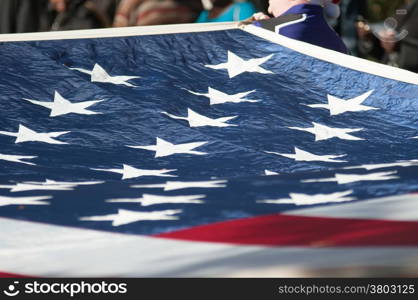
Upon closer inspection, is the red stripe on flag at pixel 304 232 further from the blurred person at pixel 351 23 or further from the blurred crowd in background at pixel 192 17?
the blurred person at pixel 351 23

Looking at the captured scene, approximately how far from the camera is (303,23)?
20.0 feet

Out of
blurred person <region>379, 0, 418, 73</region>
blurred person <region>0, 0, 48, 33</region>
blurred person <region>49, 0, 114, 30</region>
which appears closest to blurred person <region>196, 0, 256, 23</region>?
blurred person <region>49, 0, 114, 30</region>

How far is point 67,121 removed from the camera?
4.89m

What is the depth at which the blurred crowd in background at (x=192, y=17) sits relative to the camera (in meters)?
7.93

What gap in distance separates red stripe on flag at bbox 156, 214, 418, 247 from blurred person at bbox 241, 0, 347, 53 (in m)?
2.41

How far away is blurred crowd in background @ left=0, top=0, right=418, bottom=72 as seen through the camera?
312 inches

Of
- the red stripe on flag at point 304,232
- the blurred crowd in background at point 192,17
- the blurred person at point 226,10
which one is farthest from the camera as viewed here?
the blurred crowd in background at point 192,17

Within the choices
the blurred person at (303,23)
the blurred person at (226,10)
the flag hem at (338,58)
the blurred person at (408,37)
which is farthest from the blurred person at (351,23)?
the flag hem at (338,58)

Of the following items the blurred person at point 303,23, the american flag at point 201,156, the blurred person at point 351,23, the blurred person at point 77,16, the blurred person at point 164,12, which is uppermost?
the blurred person at point 351,23

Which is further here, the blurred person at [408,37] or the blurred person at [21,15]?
the blurred person at [408,37]

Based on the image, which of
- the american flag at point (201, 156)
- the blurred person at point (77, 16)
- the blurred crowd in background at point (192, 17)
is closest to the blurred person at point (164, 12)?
the blurred crowd in background at point (192, 17)

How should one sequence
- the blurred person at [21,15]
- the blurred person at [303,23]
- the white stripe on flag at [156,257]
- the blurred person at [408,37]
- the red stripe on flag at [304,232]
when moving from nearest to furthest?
1. the white stripe on flag at [156,257]
2. the red stripe on flag at [304,232]
3. the blurred person at [303,23]
4. the blurred person at [21,15]
5. the blurred person at [408,37]

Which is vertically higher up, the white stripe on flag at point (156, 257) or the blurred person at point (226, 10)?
the blurred person at point (226, 10)

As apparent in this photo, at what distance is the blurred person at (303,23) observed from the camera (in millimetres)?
6039
